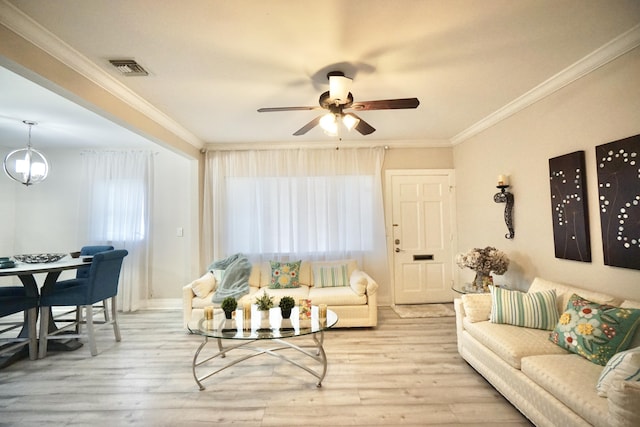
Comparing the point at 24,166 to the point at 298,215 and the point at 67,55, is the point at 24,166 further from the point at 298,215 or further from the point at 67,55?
the point at 298,215

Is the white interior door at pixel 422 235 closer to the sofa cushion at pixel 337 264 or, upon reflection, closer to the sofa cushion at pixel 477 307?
the sofa cushion at pixel 337 264

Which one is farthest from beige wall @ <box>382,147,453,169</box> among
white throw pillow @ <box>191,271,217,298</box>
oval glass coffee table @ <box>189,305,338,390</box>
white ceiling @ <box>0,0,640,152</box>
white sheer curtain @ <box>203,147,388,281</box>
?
white throw pillow @ <box>191,271,217,298</box>

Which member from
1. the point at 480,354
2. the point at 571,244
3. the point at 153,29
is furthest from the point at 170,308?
the point at 571,244

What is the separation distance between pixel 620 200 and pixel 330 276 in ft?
9.69

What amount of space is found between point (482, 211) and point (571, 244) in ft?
4.43

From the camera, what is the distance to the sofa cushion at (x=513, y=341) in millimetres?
1956

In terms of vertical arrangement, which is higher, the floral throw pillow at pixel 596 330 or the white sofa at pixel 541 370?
the floral throw pillow at pixel 596 330

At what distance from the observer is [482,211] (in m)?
3.78

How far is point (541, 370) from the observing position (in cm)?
174

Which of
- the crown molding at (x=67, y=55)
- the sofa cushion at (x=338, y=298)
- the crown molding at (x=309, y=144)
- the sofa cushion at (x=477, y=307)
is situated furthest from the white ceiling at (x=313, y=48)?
the sofa cushion at (x=338, y=298)

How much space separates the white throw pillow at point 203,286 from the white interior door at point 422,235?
8.74 feet

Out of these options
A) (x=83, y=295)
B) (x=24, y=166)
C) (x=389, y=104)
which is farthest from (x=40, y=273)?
(x=389, y=104)

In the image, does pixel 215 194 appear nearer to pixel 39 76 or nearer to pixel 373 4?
pixel 39 76

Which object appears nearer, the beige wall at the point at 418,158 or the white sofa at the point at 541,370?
the white sofa at the point at 541,370
